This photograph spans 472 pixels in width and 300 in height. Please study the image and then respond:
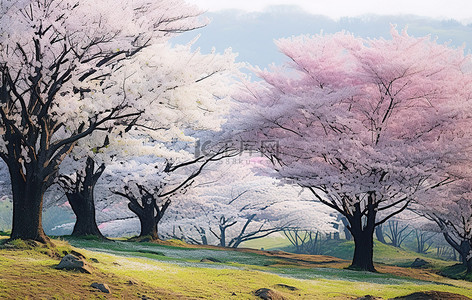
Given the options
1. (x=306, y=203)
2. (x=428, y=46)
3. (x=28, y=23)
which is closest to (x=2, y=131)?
(x=28, y=23)

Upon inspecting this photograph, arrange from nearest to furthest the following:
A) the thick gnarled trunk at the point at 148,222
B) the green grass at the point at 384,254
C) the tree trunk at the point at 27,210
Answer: the tree trunk at the point at 27,210 < the thick gnarled trunk at the point at 148,222 < the green grass at the point at 384,254

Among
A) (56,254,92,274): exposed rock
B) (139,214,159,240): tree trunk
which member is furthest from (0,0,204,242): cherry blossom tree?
(139,214,159,240): tree trunk

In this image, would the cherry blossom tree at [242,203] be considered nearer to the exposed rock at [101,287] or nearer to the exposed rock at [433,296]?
the exposed rock at [433,296]

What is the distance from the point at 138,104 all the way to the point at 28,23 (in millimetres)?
3188

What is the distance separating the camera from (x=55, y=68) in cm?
1402

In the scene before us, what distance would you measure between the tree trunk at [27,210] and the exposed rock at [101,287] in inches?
174

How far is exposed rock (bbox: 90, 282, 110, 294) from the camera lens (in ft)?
31.7

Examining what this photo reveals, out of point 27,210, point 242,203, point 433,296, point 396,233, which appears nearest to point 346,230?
point 396,233

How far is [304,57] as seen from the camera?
2089 cm

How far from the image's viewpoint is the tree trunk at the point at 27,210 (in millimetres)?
13492

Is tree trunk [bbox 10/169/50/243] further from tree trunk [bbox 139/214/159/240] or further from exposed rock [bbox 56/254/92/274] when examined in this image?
tree trunk [bbox 139/214/159/240]

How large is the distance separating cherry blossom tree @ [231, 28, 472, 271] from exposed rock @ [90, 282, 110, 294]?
1135 centimetres

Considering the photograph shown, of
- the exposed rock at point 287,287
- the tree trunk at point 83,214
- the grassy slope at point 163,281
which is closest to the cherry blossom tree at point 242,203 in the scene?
the tree trunk at point 83,214

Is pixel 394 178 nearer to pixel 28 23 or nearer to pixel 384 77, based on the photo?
pixel 384 77
